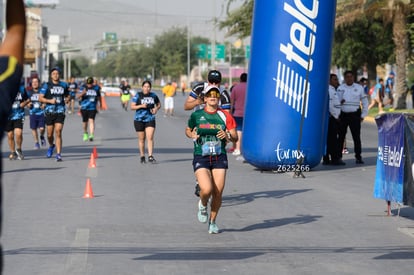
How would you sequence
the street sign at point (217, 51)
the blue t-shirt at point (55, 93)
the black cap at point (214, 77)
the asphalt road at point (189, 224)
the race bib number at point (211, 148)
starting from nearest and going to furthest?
the asphalt road at point (189, 224) < the race bib number at point (211, 148) < the black cap at point (214, 77) < the blue t-shirt at point (55, 93) < the street sign at point (217, 51)

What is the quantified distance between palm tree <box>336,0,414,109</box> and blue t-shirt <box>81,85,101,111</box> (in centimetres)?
1641

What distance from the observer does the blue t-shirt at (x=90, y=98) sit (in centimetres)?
2522

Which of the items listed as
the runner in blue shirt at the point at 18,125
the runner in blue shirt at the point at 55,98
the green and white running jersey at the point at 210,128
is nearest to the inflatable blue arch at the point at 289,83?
the runner in blue shirt at the point at 55,98

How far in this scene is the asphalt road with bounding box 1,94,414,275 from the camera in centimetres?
848

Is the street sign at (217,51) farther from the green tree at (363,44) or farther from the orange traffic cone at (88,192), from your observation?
the orange traffic cone at (88,192)

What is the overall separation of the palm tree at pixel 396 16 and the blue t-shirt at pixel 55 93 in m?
21.5

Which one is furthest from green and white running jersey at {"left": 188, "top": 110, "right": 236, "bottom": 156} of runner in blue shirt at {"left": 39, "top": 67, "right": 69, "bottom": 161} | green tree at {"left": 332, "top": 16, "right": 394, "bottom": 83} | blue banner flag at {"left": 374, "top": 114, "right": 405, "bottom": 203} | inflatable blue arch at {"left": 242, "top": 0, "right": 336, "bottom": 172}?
green tree at {"left": 332, "top": 16, "right": 394, "bottom": 83}

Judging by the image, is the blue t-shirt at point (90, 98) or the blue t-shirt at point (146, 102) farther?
the blue t-shirt at point (90, 98)

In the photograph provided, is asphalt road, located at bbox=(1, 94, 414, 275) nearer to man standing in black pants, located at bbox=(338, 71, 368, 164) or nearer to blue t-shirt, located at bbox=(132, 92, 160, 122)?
man standing in black pants, located at bbox=(338, 71, 368, 164)

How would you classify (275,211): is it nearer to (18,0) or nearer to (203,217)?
(203,217)

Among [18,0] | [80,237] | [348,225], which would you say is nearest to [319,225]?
[348,225]

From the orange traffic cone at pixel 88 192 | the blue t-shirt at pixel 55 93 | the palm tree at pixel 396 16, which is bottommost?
the orange traffic cone at pixel 88 192

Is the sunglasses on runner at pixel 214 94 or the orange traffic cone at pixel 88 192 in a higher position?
the sunglasses on runner at pixel 214 94

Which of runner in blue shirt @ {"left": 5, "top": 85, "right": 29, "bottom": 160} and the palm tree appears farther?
the palm tree
